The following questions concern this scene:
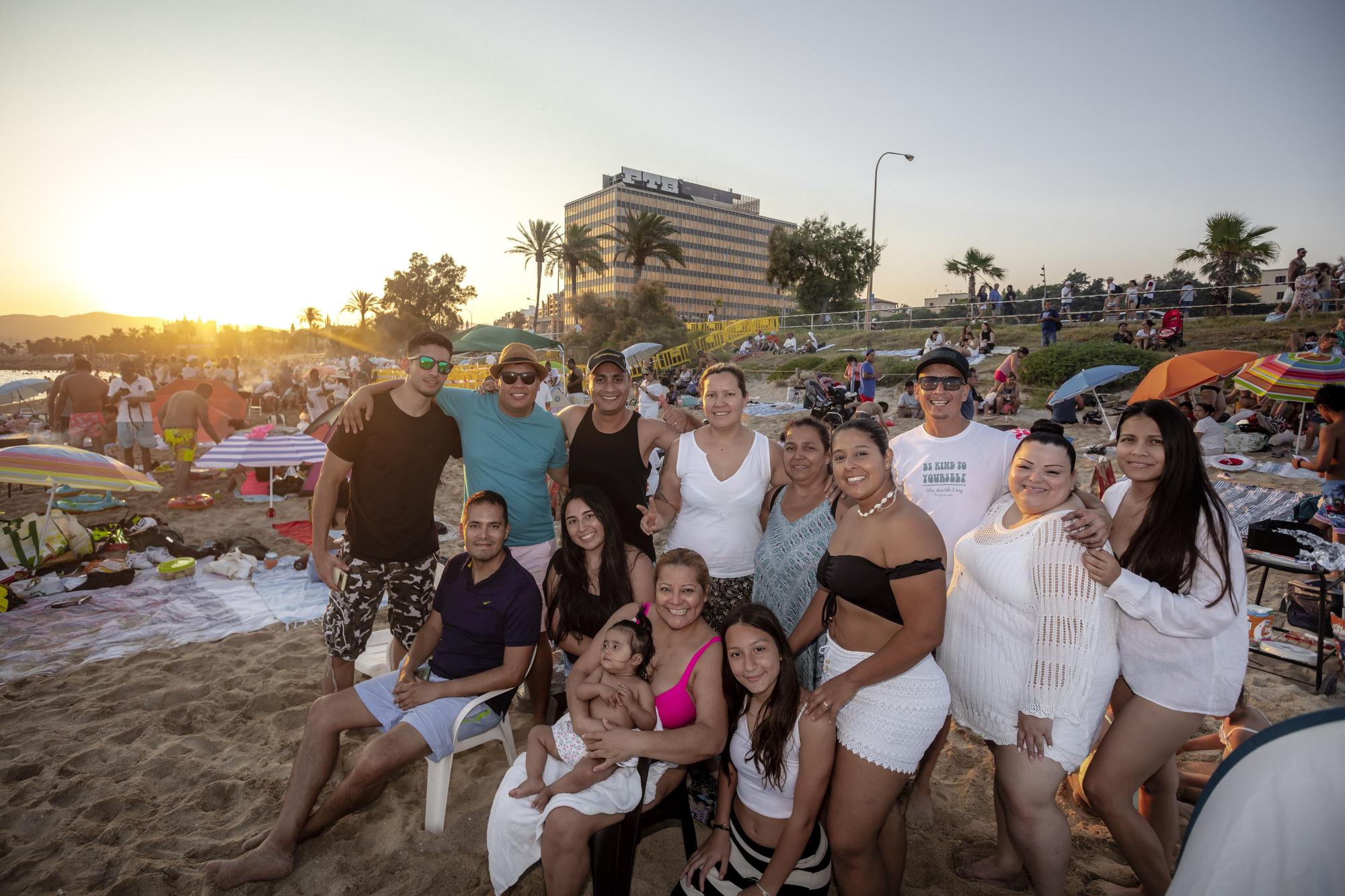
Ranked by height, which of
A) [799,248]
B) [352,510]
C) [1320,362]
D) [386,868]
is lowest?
[386,868]

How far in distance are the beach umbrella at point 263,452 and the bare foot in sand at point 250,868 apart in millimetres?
5626

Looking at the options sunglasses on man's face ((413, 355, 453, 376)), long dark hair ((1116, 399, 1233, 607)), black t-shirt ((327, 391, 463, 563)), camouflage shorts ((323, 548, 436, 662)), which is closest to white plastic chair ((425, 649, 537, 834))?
camouflage shorts ((323, 548, 436, 662))

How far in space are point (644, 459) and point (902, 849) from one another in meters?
2.13

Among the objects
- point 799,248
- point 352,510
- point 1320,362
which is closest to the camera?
point 352,510

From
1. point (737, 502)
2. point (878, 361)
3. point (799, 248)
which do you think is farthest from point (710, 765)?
point (799, 248)

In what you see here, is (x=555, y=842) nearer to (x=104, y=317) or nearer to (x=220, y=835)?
(x=220, y=835)

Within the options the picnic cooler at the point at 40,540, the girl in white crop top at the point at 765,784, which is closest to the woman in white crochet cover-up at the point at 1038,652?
the girl in white crop top at the point at 765,784

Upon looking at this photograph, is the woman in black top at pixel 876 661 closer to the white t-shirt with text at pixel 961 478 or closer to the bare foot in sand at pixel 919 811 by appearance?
the white t-shirt with text at pixel 961 478

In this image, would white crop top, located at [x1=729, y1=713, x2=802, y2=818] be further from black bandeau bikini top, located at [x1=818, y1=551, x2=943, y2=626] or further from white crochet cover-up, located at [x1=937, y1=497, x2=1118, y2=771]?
white crochet cover-up, located at [x1=937, y1=497, x2=1118, y2=771]

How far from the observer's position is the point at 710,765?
2.76 meters

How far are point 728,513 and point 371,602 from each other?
6.63 feet

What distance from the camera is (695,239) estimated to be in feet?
311

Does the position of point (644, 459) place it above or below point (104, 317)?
below

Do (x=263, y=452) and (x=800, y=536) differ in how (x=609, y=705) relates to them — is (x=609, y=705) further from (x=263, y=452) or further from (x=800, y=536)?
(x=263, y=452)
